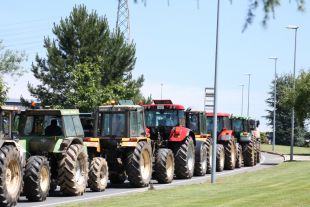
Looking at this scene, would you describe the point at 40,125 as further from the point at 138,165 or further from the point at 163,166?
Result: the point at 163,166

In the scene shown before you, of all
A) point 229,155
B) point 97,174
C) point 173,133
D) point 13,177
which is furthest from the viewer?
point 229,155

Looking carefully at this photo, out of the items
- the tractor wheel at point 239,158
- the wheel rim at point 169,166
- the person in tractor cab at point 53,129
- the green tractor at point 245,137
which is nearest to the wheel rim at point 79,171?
the person in tractor cab at point 53,129

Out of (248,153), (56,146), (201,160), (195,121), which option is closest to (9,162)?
(56,146)

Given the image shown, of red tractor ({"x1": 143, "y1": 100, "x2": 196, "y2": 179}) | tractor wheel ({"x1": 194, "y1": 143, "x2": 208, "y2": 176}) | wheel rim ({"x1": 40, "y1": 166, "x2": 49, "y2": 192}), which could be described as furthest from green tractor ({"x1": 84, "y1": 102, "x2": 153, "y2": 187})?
tractor wheel ({"x1": 194, "y1": 143, "x2": 208, "y2": 176})

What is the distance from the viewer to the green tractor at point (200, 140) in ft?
96.2

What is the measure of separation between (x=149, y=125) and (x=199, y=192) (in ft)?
23.6

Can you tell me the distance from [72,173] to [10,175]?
106 inches

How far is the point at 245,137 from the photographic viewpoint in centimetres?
3809

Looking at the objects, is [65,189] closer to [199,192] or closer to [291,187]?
[199,192]

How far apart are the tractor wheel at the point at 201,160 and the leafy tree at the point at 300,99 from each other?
20321 millimetres

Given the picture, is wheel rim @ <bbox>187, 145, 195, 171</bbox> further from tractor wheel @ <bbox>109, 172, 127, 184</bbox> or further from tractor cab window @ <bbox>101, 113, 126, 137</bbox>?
tractor cab window @ <bbox>101, 113, 126, 137</bbox>

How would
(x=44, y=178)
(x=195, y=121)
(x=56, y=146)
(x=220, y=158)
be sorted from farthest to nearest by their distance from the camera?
(x=220, y=158) < (x=195, y=121) < (x=56, y=146) < (x=44, y=178)

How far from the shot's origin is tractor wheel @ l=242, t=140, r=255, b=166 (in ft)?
126

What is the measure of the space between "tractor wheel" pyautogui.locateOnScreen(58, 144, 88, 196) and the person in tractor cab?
1.70ft
